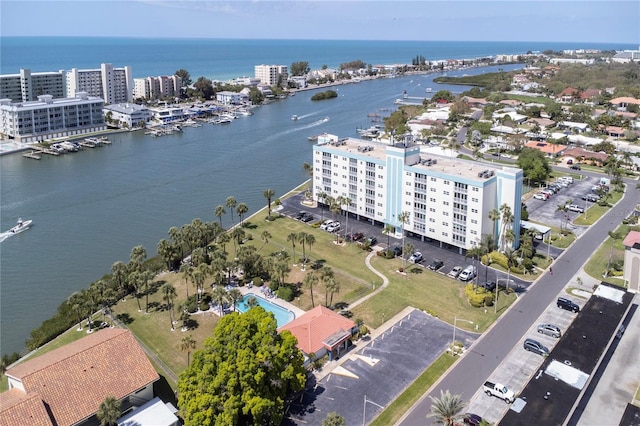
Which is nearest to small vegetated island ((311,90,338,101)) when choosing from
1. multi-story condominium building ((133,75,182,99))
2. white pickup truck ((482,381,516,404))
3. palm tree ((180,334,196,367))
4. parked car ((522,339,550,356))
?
multi-story condominium building ((133,75,182,99))

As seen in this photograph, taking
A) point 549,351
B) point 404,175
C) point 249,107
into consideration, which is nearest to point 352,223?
point 404,175

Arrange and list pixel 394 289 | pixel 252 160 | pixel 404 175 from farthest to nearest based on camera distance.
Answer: pixel 252 160
pixel 404 175
pixel 394 289

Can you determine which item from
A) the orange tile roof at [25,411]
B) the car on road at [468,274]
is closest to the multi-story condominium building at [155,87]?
the car on road at [468,274]

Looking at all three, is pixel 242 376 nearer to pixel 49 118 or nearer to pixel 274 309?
pixel 274 309

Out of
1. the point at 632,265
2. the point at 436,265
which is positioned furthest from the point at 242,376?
the point at 632,265

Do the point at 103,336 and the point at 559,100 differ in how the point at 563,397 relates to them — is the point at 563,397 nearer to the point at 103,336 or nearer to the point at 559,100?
the point at 103,336
